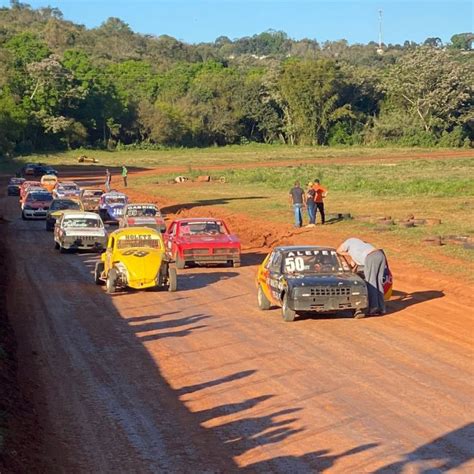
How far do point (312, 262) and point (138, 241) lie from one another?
6.24 meters

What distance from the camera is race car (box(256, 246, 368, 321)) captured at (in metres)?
19.2

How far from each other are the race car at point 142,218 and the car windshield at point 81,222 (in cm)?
105

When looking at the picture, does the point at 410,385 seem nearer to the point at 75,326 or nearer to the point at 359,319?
the point at 359,319

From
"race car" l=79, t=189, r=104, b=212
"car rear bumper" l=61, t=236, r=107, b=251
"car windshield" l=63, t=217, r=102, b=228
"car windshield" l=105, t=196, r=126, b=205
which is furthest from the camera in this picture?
"race car" l=79, t=189, r=104, b=212

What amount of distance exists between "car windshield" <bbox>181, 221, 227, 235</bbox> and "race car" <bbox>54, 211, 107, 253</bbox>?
457cm

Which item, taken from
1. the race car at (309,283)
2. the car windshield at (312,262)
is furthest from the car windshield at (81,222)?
the car windshield at (312,262)

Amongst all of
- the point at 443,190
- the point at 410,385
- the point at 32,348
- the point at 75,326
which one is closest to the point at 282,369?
the point at 410,385

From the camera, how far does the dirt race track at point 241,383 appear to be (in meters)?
10.9

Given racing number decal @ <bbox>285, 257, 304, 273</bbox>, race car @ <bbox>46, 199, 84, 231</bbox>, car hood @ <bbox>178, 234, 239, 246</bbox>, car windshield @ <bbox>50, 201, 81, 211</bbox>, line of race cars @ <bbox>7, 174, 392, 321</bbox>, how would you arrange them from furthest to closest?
1. car windshield @ <bbox>50, 201, 81, 211</bbox>
2. race car @ <bbox>46, 199, 84, 231</bbox>
3. car hood @ <bbox>178, 234, 239, 246</bbox>
4. racing number decal @ <bbox>285, 257, 304, 273</bbox>
5. line of race cars @ <bbox>7, 174, 392, 321</bbox>

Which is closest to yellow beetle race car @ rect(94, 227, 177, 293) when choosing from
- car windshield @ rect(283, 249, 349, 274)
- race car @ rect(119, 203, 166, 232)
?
car windshield @ rect(283, 249, 349, 274)

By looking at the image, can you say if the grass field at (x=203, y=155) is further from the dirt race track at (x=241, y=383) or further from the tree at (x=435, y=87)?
the dirt race track at (x=241, y=383)

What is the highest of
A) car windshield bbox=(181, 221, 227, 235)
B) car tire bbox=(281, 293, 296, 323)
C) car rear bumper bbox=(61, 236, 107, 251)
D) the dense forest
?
the dense forest

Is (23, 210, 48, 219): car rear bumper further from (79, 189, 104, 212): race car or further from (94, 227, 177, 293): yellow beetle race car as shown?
(94, 227, 177, 293): yellow beetle race car

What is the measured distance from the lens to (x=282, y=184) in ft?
225
